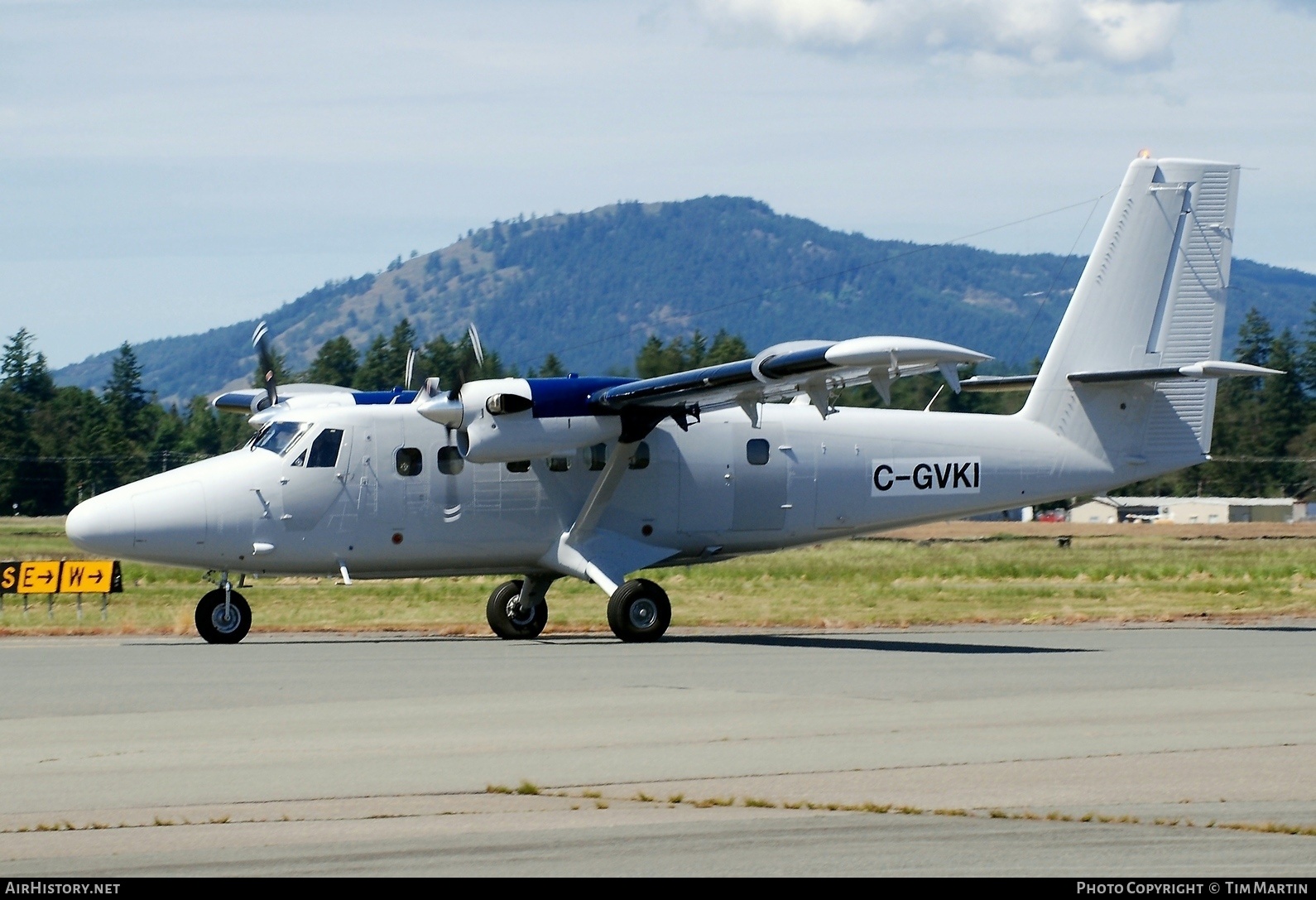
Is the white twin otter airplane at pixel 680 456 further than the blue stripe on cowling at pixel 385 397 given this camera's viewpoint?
No

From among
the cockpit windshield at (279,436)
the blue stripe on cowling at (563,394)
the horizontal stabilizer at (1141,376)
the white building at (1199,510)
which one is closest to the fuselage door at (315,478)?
the cockpit windshield at (279,436)

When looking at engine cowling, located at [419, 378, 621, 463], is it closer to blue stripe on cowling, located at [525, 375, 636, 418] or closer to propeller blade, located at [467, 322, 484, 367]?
blue stripe on cowling, located at [525, 375, 636, 418]

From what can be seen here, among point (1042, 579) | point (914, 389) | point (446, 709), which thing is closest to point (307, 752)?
point (446, 709)

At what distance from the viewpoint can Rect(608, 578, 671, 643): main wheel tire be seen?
70.3ft

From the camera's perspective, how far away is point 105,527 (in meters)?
20.3

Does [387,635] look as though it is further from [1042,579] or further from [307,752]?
[1042,579]

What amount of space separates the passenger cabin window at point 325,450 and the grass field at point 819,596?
152 inches

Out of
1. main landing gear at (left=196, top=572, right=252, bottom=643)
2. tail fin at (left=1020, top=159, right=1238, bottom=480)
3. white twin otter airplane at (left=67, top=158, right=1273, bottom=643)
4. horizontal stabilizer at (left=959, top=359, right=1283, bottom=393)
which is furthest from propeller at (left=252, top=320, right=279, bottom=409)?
tail fin at (left=1020, top=159, right=1238, bottom=480)

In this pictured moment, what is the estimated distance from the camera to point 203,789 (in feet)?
32.1

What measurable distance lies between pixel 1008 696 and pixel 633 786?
19.0 ft

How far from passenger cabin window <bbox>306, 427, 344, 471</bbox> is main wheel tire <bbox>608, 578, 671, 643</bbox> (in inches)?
158

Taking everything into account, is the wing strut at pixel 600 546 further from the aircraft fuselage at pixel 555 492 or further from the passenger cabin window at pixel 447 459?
the passenger cabin window at pixel 447 459

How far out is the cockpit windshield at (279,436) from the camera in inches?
841

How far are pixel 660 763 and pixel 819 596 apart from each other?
2107 centimetres
